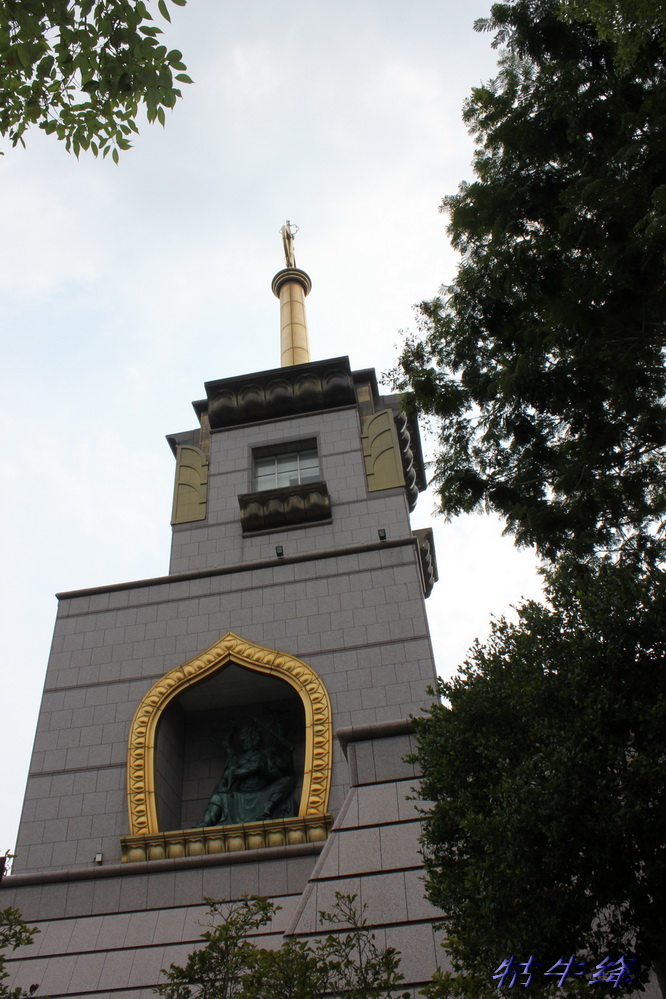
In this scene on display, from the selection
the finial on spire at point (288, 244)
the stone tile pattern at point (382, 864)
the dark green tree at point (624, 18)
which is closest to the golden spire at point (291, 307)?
the finial on spire at point (288, 244)

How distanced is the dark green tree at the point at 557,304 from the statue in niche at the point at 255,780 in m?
5.86

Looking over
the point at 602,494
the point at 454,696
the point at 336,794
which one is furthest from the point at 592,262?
the point at 336,794

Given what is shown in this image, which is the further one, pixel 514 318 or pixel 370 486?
pixel 370 486

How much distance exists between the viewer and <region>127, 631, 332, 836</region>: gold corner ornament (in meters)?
12.0

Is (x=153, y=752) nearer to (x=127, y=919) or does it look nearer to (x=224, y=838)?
(x=224, y=838)

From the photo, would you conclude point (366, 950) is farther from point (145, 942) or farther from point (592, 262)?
point (592, 262)

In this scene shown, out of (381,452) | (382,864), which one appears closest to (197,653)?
(381,452)

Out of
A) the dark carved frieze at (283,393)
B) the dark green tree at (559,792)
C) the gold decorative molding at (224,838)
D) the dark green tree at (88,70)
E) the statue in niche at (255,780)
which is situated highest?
the dark carved frieze at (283,393)

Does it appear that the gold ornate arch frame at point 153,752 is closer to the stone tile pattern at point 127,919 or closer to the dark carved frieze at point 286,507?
the stone tile pattern at point 127,919

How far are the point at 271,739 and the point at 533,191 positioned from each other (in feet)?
29.6

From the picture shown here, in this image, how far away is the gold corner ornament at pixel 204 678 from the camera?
12.0 m

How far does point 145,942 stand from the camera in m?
10.3

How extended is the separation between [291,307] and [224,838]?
49.9 ft

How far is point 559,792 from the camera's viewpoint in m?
6.30
